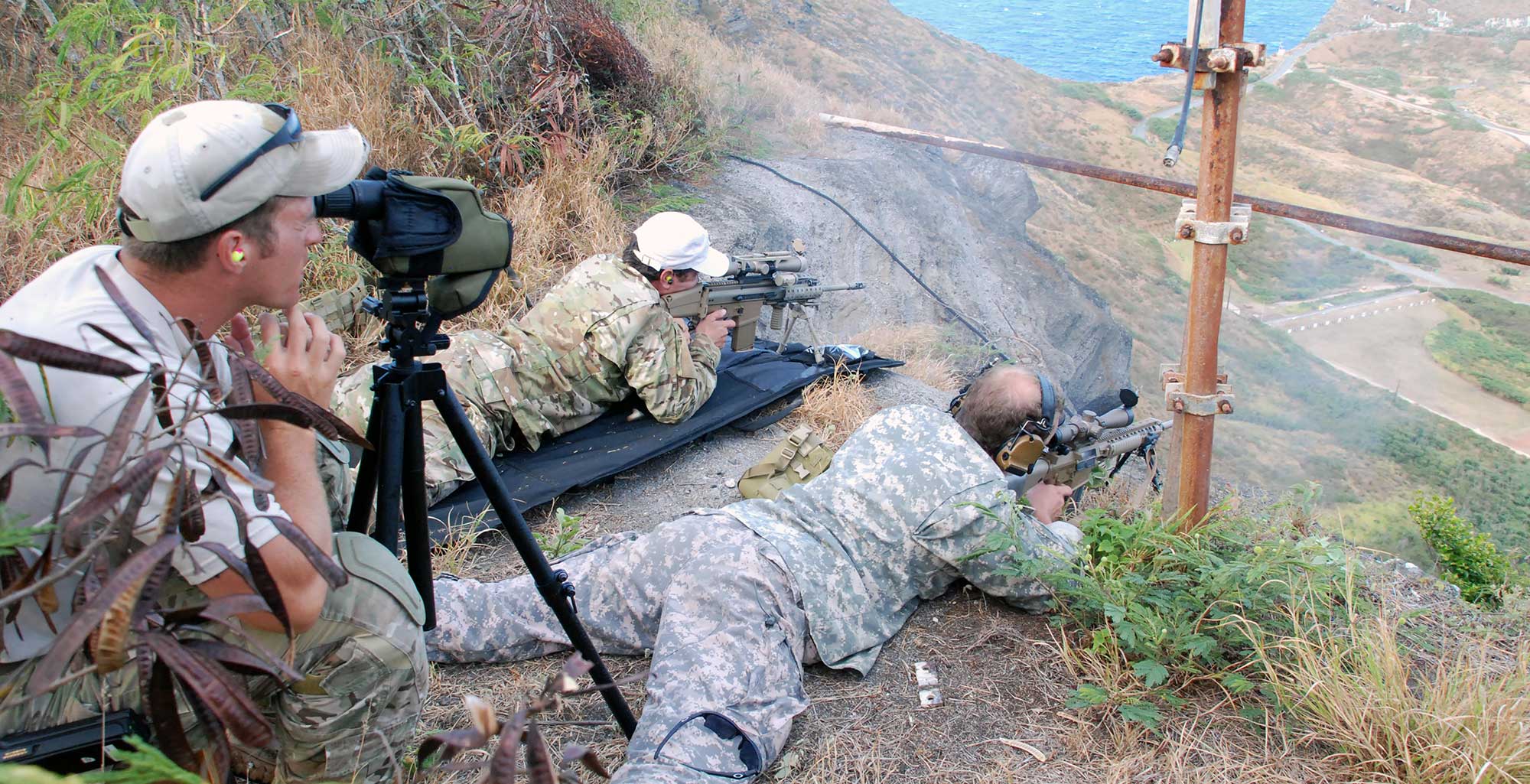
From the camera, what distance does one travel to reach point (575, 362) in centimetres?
Answer: 416

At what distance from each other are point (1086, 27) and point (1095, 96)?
700cm

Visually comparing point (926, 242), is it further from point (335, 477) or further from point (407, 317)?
point (407, 317)

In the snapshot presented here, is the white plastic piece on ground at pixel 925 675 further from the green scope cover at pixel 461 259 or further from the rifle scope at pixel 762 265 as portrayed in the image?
the rifle scope at pixel 762 265

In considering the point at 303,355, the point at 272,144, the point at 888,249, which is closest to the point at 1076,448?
the point at 303,355

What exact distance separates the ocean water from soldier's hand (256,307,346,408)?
1469cm

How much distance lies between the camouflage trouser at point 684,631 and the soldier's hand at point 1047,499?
3.52 feet

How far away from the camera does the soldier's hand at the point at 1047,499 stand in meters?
3.27

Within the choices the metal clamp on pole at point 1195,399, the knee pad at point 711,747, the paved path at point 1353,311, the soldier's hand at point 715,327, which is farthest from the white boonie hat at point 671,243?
the paved path at point 1353,311

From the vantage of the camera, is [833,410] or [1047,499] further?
[833,410]

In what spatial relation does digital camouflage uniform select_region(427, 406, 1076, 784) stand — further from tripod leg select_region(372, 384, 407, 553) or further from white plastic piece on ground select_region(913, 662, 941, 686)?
tripod leg select_region(372, 384, 407, 553)

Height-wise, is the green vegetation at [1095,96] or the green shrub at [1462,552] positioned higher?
the green vegetation at [1095,96]

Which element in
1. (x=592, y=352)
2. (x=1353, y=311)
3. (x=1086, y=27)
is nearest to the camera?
(x=592, y=352)

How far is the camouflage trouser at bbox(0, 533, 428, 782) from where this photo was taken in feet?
5.78

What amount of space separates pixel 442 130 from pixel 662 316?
2.20 m
